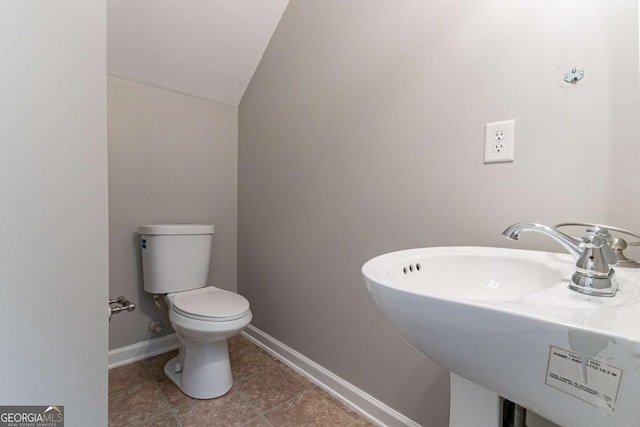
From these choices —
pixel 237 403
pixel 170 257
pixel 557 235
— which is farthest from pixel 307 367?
pixel 557 235

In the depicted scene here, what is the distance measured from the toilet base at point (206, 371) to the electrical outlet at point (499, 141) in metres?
1.35

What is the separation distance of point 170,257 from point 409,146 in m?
1.33

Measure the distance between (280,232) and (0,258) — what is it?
121 centimetres

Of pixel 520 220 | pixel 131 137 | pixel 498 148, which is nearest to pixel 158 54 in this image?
pixel 131 137

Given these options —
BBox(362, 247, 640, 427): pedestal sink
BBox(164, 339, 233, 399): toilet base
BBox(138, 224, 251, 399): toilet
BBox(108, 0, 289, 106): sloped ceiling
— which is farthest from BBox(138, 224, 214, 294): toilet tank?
BBox(362, 247, 640, 427): pedestal sink

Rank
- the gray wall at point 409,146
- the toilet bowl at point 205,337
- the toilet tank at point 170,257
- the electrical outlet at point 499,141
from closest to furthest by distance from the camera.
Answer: the gray wall at point 409,146
the electrical outlet at point 499,141
the toilet bowl at point 205,337
the toilet tank at point 170,257

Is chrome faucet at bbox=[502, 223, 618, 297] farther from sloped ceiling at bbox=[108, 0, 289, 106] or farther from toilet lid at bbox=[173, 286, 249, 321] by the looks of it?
sloped ceiling at bbox=[108, 0, 289, 106]

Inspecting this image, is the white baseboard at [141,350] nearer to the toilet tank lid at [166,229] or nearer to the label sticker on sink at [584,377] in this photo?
the toilet tank lid at [166,229]

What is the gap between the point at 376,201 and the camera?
119cm

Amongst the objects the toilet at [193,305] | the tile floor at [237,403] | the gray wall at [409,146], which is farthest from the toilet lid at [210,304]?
the tile floor at [237,403]

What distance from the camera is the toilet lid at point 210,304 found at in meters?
1.29

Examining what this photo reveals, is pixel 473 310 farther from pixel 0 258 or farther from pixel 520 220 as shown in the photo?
pixel 0 258

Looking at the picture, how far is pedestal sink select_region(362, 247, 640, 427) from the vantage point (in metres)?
0.28

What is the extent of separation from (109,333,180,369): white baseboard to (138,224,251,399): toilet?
249 millimetres
